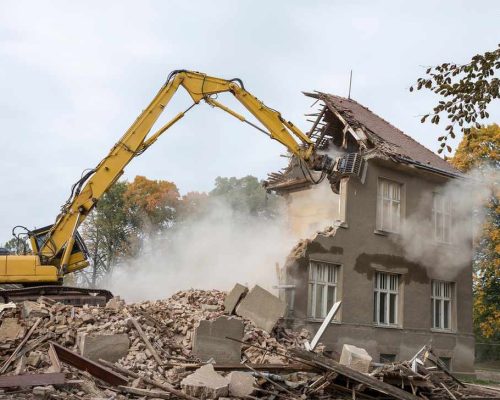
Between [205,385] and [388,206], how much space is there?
1233cm

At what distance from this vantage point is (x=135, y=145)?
16.3 m

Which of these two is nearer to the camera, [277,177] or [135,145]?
[135,145]

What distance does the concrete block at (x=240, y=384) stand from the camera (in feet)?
36.8

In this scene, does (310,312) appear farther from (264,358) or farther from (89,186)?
(89,186)

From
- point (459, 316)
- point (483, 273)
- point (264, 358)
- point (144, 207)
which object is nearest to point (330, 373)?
point (264, 358)

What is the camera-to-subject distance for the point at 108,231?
40.3m

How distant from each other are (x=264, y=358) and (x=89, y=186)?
6.19 metres

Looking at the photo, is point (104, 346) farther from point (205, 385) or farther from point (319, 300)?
point (319, 300)

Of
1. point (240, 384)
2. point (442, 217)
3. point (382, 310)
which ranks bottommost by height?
point (240, 384)

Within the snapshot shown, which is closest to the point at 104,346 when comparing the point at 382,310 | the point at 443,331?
the point at 382,310

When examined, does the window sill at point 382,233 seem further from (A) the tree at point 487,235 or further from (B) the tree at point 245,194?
(B) the tree at point 245,194

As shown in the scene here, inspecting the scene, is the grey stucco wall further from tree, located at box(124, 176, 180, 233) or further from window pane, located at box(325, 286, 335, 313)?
tree, located at box(124, 176, 180, 233)

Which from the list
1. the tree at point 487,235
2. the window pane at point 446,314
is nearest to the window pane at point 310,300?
the window pane at point 446,314

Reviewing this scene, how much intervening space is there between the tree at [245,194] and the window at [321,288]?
19337 mm
